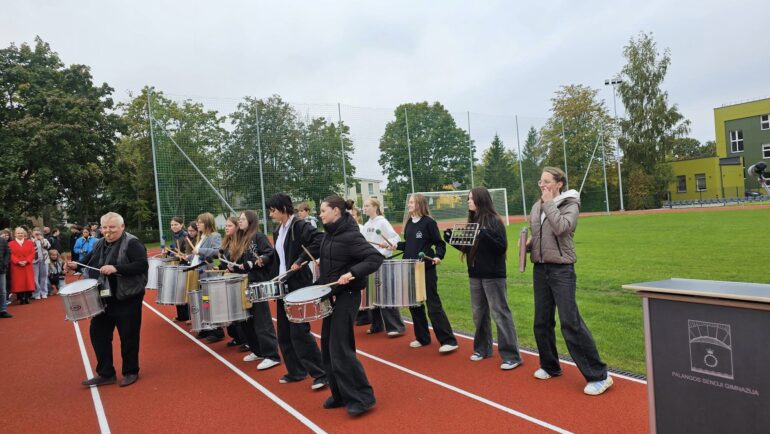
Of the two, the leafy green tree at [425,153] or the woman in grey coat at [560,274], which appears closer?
the woman in grey coat at [560,274]

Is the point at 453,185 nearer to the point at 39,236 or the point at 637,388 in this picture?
the point at 39,236

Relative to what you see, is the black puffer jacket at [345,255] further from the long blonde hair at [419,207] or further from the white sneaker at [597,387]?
the white sneaker at [597,387]

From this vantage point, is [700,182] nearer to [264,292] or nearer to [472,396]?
[472,396]

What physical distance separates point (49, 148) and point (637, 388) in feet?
107

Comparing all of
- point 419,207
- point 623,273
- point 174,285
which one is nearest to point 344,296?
point 419,207

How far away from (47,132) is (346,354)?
30821mm

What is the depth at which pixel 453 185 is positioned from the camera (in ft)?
88.6

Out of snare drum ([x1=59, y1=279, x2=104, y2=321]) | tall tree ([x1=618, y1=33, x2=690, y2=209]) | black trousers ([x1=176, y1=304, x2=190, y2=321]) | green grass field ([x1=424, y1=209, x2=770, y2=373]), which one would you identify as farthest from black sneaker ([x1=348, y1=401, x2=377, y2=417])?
tall tree ([x1=618, y1=33, x2=690, y2=209])

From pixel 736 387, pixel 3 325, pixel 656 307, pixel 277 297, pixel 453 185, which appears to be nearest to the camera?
pixel 736 387

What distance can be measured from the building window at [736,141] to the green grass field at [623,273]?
4133cm

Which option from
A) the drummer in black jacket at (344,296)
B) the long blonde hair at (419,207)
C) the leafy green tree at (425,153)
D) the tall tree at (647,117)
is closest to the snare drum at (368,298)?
the long blonde hair at (419,207)

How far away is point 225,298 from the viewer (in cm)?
605

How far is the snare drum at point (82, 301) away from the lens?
223 inches

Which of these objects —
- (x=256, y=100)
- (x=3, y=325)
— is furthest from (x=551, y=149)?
(x=3, y=325)
